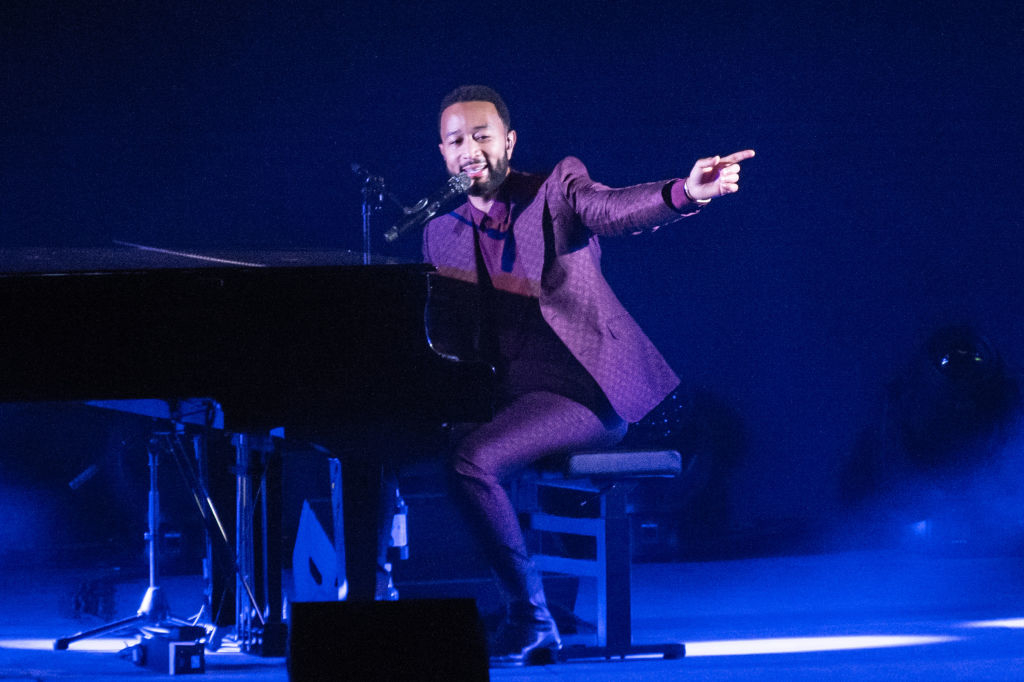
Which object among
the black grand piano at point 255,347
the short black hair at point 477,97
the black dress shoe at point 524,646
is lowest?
the black dress shoe at point 524,646

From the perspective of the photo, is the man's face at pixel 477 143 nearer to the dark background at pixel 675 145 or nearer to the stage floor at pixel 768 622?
the stage floor at pixel 768 622

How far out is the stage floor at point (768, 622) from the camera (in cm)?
320

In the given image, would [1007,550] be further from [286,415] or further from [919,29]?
[286,415]

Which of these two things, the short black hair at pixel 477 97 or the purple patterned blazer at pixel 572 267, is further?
the short black hair at pixel 477 97

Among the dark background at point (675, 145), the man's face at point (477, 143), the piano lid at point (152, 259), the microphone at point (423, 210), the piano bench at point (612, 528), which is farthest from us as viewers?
the dark background at point (675, 145)

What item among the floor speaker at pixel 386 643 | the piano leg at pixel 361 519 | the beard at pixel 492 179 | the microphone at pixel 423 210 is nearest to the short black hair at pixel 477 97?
the beard at pixel 492 179

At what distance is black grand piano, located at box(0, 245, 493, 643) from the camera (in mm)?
2561

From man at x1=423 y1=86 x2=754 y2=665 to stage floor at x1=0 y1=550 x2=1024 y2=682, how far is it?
14.2 inches

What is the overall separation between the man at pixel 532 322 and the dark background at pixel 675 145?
6.75 feet

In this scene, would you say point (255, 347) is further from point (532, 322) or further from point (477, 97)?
point (477, 97)

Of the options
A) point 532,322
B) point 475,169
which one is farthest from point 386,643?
point 475,169

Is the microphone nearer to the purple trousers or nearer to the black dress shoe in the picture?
the purple trousers

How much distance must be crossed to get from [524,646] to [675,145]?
10.4ft

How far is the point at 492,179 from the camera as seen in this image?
3.53 metres
